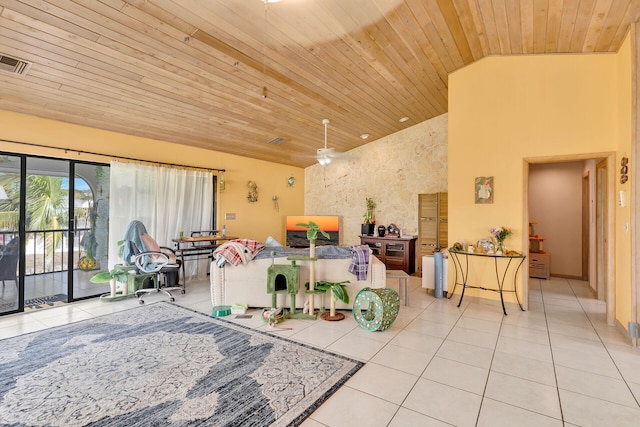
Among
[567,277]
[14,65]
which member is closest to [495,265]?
[567,277]

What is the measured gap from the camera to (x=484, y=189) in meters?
4.21

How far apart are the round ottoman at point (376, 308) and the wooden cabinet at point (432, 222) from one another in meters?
3.16

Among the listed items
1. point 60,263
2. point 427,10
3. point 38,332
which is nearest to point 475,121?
point 427,10

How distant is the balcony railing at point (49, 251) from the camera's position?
408cm

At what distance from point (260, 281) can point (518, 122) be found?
4.00 metres

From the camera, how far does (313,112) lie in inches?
194

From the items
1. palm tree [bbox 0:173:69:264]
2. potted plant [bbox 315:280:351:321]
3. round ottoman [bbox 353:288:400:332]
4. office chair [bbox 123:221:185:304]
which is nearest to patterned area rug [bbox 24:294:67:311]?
palm tree [bbox 0:173:69:264]

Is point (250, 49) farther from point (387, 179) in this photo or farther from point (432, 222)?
point (432, 222)

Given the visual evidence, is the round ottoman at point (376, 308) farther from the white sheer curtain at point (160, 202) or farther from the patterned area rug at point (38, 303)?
the patterned area rug at point (38, 303)

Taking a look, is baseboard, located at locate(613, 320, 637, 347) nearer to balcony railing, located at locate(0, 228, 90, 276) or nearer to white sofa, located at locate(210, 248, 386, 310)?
white sofa, located at locate(210, 248, 386, 310)

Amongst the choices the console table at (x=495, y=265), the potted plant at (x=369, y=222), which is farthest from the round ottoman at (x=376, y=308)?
the potted plant at (x=369, y=222)

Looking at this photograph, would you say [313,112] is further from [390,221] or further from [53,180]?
[53,180]

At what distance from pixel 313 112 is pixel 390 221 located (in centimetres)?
303

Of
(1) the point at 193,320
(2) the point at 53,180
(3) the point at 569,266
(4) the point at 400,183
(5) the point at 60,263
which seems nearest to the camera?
(1) the point at 193,320
